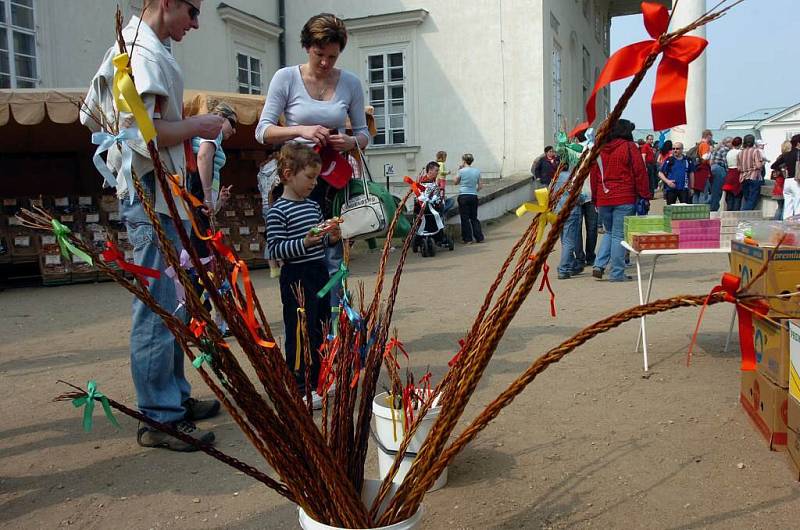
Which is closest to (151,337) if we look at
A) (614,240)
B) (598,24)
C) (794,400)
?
(794,400)

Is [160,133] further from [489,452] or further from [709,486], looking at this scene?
[709,486]

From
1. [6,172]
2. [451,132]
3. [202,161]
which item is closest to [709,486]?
[202,161]

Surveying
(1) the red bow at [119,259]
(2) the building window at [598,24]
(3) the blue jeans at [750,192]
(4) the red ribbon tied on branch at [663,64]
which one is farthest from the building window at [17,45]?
(2) the building window at [598,24]

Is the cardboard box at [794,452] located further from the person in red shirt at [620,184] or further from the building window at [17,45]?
the building window at [17,45]

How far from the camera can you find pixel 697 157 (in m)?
15.9

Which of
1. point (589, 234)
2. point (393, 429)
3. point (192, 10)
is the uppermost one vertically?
point (192, 10)

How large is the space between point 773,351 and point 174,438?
100 inches

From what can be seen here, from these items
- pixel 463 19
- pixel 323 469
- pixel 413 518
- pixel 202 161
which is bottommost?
pixel 413 518

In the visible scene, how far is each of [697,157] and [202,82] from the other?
10.7 metres

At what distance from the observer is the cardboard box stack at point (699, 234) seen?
440 centimetres

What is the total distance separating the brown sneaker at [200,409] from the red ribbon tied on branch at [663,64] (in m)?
2.80

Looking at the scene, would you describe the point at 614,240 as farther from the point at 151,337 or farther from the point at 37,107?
the point at 37,107

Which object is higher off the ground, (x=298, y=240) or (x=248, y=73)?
(x=248, y=73)

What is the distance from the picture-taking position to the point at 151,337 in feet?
10.2
